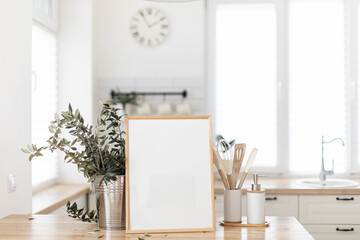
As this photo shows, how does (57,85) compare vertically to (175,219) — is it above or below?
above

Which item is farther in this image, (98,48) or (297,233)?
(98,48)

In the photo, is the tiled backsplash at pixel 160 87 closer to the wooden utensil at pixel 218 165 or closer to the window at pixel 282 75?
the window at pixel 282 75

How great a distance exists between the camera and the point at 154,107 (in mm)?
4020

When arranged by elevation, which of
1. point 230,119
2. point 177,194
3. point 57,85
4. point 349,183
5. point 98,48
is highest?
point 98,48

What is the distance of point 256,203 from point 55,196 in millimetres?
1775

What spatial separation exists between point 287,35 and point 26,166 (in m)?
2.60

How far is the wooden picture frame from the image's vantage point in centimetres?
173

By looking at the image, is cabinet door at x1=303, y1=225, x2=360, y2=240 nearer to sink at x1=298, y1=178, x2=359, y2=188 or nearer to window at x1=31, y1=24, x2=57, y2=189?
sink at x1=298, y1=178, x2=359, y2=188

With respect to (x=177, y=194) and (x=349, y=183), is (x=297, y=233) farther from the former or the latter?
(x=349, y=183)

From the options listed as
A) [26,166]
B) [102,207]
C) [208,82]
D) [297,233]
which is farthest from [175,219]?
[208,82]

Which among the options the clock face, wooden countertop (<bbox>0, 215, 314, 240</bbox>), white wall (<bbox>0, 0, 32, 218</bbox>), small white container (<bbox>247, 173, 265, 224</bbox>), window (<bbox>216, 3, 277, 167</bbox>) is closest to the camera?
wooden countertop (<bbox>0, 215, 314, 240</bbox>)

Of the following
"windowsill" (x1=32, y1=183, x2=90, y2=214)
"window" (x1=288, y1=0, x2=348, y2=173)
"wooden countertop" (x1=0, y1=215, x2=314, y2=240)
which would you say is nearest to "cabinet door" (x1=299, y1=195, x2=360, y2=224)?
"window" (x1=288, y1=0, x2=348, y2=173)

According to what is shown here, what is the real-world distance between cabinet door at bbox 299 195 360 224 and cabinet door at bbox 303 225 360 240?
1.4 inches

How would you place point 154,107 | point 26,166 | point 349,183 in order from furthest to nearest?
point 154,107, point 349,183, point 26,166
